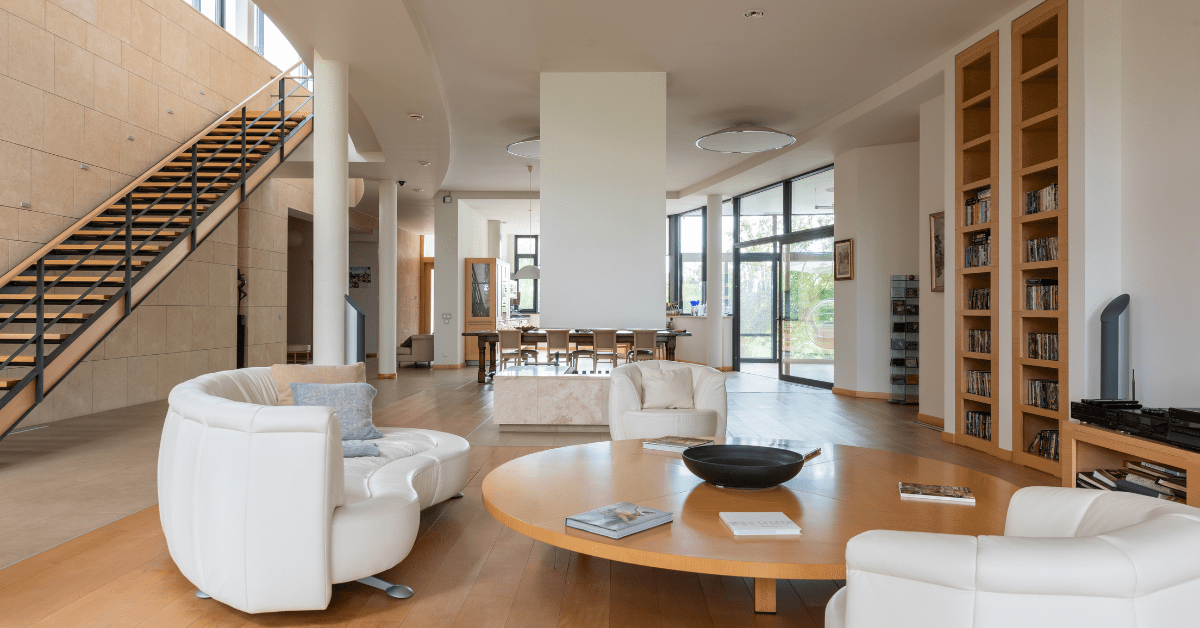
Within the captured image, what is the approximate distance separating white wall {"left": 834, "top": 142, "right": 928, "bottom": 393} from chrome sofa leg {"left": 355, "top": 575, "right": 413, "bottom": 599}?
7.35 m

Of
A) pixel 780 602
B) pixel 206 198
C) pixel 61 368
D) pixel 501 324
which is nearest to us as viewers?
pixel 780 602

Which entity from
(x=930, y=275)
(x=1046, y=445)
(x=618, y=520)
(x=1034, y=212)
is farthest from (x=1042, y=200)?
(x=618, y=520)

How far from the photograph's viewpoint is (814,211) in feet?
33.6

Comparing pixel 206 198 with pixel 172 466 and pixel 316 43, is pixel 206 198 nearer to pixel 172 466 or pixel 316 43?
pixel 316 43

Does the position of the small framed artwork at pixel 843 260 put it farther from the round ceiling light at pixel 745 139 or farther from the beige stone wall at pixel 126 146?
the beige stone wall at pixel 126 146

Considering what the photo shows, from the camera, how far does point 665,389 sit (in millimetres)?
4793

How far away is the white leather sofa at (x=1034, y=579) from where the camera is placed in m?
1.03

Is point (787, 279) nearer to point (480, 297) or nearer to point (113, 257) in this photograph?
point (480, 297)

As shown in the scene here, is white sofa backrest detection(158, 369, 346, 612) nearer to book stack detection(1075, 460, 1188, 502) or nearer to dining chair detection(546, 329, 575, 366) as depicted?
book stack detection(1075, 460, 1188, 502)

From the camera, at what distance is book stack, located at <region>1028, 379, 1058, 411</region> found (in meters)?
4.81

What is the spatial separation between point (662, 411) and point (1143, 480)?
2543mm

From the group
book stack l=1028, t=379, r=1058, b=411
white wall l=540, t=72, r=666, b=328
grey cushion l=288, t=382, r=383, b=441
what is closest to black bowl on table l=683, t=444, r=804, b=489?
grey cushion l=288, t=382, r=383, b=441

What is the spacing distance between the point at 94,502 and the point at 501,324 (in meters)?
10.6

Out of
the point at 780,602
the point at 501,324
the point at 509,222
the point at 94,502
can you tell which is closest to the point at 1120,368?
the point at 780,602
